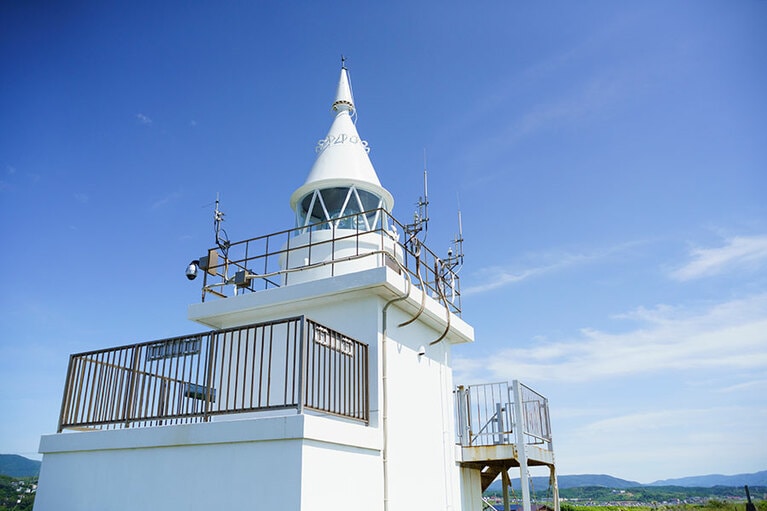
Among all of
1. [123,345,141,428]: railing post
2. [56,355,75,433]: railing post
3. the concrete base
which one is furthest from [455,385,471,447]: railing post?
[56,355,75,433]: railing post

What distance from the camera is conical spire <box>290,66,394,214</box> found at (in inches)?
509

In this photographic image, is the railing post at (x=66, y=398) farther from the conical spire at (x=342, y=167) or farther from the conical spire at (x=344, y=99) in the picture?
the conical spire at (x=344, y=99)

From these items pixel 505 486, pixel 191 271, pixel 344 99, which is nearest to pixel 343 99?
pixel 344 99

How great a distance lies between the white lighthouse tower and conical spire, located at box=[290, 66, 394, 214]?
5cm

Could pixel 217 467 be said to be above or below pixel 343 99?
below

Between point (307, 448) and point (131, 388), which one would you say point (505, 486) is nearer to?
point (307, 448)

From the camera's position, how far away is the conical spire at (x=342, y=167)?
12930 mm

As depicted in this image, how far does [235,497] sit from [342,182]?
6958mm

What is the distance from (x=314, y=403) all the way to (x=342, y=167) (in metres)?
5.80

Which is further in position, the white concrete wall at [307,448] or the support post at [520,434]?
the support post at [520,434]

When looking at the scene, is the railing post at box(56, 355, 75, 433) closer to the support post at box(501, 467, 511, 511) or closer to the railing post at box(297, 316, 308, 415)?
the railing post at box(297, 316, 308, 415)

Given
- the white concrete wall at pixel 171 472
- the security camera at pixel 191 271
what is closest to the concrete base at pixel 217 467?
the white concrete wall at pixel 171 472

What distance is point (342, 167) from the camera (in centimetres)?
1315

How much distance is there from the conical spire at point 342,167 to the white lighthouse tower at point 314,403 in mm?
50
